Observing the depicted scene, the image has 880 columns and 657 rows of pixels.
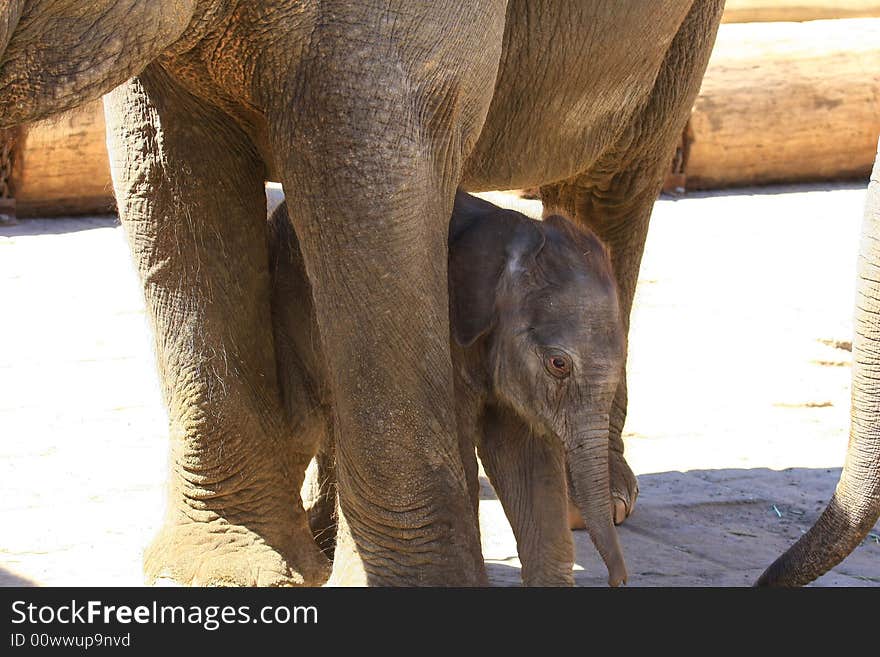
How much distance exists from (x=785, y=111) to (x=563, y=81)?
6.63 metres

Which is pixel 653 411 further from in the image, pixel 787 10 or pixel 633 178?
pixel 787 10

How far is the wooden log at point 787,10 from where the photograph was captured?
36.2 feet

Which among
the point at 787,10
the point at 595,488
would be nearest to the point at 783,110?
the point at 787,10

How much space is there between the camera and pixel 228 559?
3.62m

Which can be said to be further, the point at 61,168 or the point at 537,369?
the point at 61,168

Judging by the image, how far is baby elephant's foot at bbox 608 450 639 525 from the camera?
426 centimetres

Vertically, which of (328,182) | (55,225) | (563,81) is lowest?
(55,225)

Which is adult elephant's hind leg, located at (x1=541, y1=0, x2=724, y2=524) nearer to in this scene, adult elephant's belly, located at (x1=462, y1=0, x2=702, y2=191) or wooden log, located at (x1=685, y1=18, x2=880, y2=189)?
adult elephant's belly, located at (x1=462, y1=0, x2=702, y2=191)

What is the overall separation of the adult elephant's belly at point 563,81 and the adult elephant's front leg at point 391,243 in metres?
0.53

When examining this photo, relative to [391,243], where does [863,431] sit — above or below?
below

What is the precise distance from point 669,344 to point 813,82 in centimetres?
435

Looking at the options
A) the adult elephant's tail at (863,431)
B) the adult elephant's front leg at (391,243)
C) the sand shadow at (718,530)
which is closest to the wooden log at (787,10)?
the sand shadow at (718,530)

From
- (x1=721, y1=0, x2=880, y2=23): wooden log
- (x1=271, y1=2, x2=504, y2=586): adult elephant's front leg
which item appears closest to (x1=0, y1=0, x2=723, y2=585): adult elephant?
(x1=271, y1=2, x2=504, y2=586): adult elephant's front leg

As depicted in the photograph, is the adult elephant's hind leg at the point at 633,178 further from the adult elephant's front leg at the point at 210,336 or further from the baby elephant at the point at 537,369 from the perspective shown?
the adult elephant's front leg at the point at 210,336
